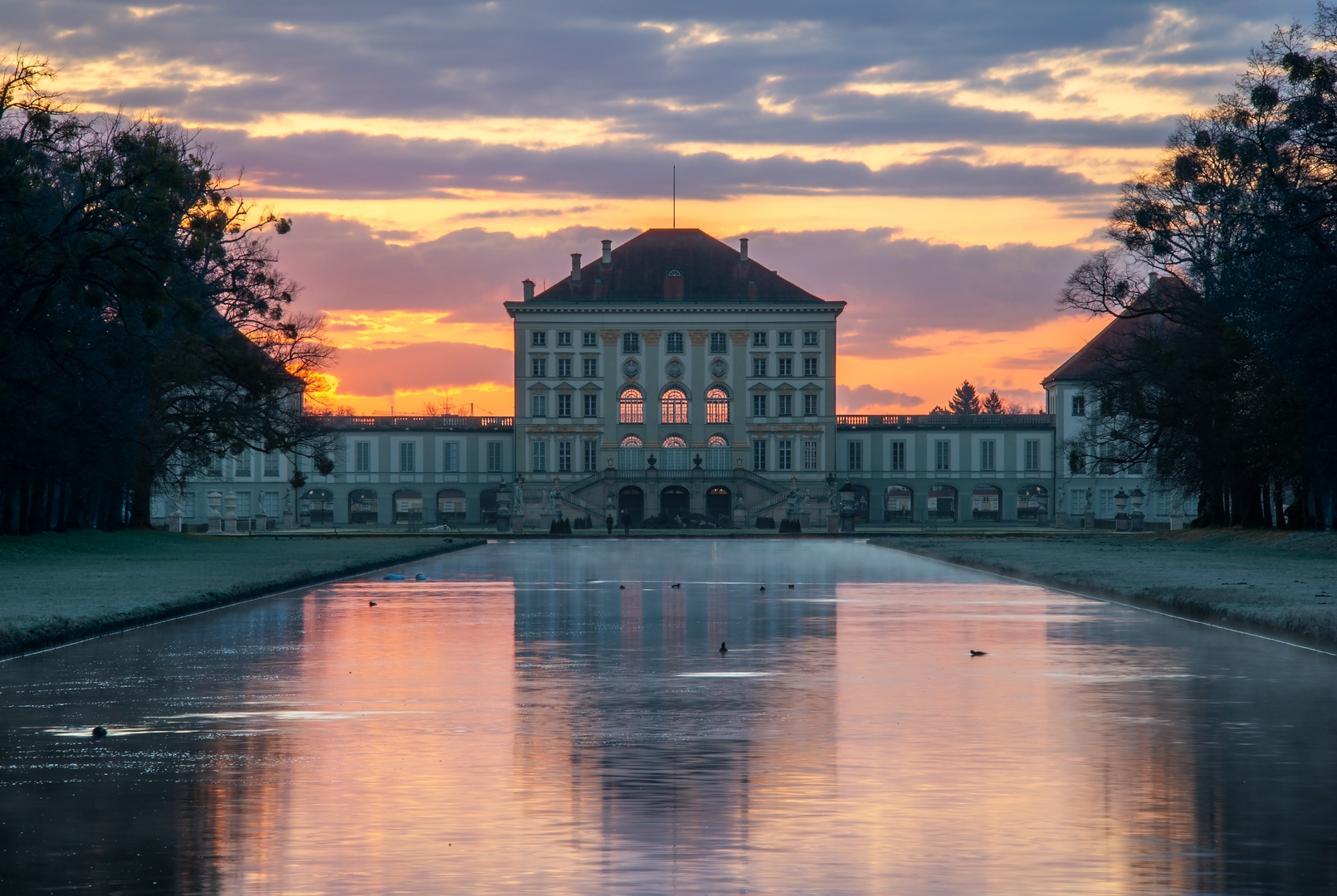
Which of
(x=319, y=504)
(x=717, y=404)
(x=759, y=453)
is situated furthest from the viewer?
(x=319, y=504)

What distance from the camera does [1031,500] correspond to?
131750 mm

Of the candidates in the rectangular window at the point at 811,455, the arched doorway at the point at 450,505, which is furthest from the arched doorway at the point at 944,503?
the arched doorway at the point at 450,505

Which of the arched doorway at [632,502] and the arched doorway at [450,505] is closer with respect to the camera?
the arched doorway at [632,502]

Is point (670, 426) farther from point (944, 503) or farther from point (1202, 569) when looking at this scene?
point (1202, 569)

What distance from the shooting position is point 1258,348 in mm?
51625

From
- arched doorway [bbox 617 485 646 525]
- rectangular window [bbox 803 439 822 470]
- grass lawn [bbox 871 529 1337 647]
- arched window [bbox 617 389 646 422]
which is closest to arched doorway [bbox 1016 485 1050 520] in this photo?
rectangular window [bbox 803 439 822 470]

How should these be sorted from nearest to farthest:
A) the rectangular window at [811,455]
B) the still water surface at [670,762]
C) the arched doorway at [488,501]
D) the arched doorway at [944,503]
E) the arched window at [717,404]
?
the still water surface at [670,762], the rectangular window at [811,455], the arched window at [717,404], the arched doorway at [488,501], the arched doorway at [944,503]

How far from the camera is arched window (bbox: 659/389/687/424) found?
121312 mm

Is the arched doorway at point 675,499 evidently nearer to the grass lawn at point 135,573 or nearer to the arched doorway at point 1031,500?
the arched doorway at point 1031,500

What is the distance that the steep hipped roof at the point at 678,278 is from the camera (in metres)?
122

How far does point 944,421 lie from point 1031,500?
1199cm

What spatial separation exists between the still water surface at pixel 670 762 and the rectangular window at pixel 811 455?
324 feet

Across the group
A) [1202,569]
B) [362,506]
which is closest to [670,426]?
[362,506]

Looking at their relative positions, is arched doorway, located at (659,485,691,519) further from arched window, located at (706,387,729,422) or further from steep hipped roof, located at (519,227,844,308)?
steep hipped roof, located at (519,227,844,308)
